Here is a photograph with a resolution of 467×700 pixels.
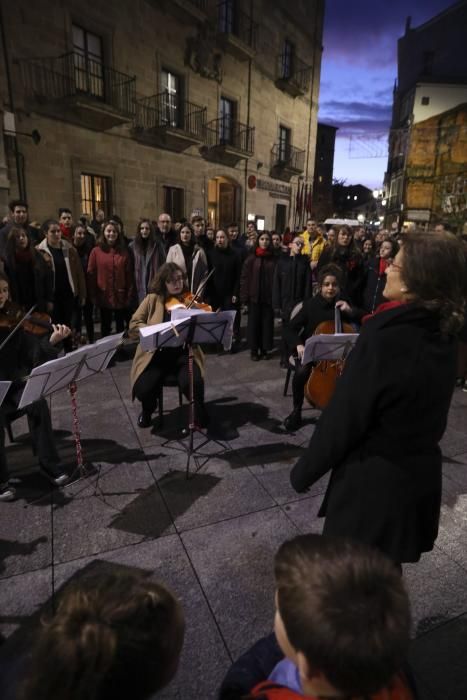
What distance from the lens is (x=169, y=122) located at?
13.5 metres

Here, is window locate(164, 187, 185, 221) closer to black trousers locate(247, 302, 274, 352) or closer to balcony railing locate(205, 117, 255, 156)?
balcony railing locate(205, 117, 255, 156)

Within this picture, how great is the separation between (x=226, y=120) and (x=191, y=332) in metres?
15.7

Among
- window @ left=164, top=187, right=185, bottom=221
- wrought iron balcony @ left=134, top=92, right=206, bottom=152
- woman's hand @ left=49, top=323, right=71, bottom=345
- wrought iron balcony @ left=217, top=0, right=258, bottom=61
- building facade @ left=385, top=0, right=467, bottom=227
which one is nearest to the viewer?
woman's hand @ left=49, top=323, right=71, bottom=345

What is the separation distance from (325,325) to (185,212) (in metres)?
12.0

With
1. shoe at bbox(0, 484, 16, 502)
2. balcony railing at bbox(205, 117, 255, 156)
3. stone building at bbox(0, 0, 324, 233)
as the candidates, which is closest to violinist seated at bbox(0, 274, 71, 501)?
shoe at bbox(0, 484, 16, 502)

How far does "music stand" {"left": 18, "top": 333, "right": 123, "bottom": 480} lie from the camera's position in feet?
8.45

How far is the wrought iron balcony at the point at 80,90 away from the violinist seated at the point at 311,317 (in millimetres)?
9207

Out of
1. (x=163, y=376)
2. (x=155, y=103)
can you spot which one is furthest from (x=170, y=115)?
(x=163, y=376)

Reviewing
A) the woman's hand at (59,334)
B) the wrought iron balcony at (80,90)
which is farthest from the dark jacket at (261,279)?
the wrought iron balcony at (80,90)

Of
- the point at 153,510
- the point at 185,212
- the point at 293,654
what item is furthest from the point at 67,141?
the point at 293,654

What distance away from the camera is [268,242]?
6.49 meters

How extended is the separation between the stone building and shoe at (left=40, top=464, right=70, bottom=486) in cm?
836

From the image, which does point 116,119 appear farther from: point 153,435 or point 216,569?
point 216,569

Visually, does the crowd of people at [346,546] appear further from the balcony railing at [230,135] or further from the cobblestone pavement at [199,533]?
the balcony railing at [230,135]
